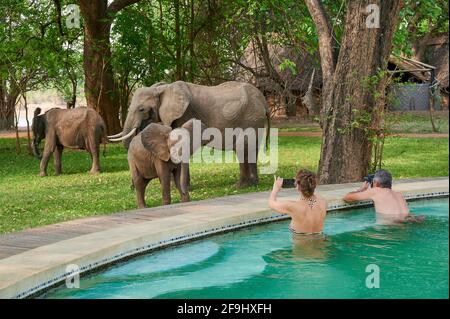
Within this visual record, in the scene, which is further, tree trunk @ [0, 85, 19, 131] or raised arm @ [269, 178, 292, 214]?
tree trunk @ [0, 85, 19, 131]

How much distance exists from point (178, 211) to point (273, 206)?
→ 3.55 ft

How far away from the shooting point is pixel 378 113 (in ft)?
41.0

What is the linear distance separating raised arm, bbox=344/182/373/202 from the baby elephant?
2318 millimetres

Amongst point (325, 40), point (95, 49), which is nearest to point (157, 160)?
point (325, 40)

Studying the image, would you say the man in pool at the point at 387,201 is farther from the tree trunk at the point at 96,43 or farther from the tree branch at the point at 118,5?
the tree branch at the point at 118,5

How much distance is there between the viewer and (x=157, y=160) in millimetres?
10695

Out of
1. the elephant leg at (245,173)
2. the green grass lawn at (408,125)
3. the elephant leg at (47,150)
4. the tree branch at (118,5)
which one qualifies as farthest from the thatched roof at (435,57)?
the elephant leg at (245,173)

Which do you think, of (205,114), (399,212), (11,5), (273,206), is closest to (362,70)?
(205,114)

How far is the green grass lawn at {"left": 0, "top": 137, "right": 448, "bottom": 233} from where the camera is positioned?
36.4 ft

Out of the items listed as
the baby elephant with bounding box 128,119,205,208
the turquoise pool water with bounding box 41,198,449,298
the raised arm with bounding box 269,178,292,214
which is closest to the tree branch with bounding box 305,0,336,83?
the baby elephant with bounding box 128,119,205,208

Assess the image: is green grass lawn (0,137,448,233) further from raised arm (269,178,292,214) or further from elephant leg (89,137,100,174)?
raised arm (269,178,292,214)
